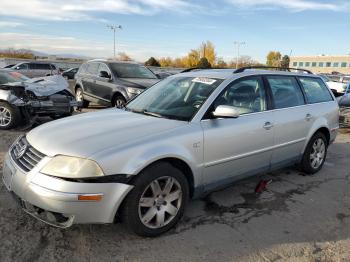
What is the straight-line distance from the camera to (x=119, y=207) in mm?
3172

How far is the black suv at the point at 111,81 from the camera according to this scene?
32.4 feet

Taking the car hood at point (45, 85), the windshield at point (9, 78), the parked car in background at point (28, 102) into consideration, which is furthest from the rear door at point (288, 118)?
the windshield at point (9, 78)

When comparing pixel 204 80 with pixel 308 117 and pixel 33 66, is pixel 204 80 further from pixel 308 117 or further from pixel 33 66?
pixel 33 66

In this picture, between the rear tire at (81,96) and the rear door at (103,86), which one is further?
the rear tire at (81,96)

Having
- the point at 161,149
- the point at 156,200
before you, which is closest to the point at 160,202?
the point at 156,200

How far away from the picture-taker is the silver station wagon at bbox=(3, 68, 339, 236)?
3012 mm

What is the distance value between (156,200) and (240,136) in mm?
1293

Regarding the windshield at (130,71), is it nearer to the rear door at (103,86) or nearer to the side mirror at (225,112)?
the rear door at (103,86)

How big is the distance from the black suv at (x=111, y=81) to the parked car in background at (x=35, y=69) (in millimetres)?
12777

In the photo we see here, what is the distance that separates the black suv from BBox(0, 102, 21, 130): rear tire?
267 centimetres

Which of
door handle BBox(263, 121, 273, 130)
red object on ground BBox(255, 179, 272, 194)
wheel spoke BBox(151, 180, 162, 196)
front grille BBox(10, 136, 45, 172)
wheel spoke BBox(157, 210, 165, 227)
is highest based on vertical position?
door handle BBox(263, 121, 273, 130)

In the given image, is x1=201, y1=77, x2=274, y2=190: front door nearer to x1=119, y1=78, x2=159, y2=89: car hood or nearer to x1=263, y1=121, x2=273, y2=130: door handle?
x1=263, y1=121, x2=273, y2=130: door handle

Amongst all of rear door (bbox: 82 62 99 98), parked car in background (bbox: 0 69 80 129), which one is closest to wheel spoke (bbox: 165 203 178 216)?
parked car in background (bbox: 0 69 80 129)

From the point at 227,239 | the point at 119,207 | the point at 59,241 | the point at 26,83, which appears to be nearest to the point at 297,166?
the point at 227,239
